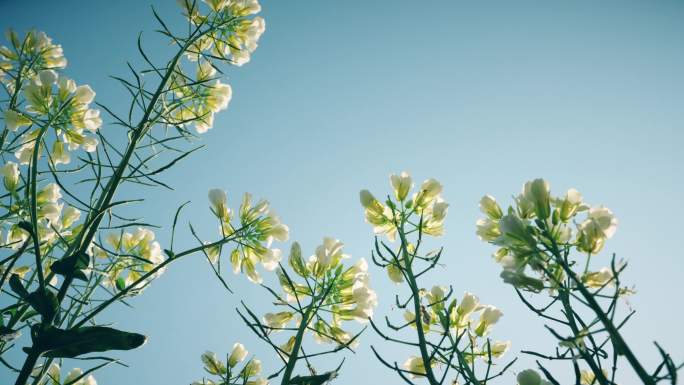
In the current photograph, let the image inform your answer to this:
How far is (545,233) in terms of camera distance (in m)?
1.20

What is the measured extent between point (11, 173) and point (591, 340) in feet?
8.32

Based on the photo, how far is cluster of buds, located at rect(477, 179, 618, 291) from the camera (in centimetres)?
123

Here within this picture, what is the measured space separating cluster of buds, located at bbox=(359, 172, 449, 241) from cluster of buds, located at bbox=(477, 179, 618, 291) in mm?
448

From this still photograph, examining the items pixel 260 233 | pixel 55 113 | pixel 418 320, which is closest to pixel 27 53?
pixel 55 113

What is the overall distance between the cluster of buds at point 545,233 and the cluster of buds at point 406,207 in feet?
1.47

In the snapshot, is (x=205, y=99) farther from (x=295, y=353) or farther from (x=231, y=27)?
(x=295, y=353)

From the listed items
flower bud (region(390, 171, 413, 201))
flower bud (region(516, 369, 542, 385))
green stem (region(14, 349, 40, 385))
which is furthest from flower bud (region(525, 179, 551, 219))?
green stem (region(14, 349, 40, 385))

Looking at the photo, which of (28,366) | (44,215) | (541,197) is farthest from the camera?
(44,215)

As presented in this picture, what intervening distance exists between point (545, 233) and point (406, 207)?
850 mm

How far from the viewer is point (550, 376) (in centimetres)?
110

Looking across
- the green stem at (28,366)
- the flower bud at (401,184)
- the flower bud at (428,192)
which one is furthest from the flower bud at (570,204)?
the green stem at (28,366)

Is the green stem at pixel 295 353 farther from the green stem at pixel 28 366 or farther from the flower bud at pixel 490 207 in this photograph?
the flower bud at pixel 490 207

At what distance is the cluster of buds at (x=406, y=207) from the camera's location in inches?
76.2

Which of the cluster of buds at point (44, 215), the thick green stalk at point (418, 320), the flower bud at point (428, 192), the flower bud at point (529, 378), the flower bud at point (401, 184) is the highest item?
the cluster of buds at point (44, 215)
